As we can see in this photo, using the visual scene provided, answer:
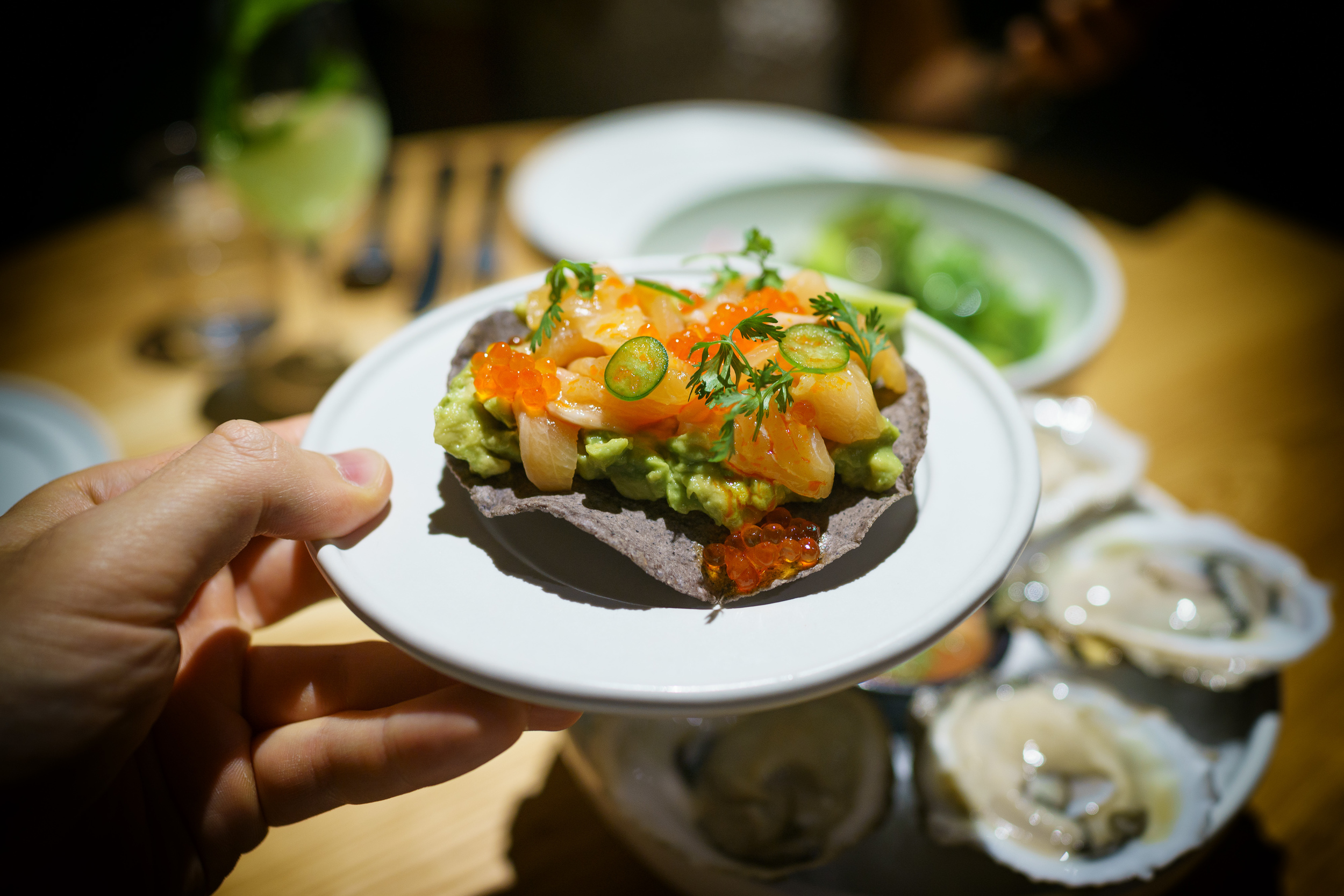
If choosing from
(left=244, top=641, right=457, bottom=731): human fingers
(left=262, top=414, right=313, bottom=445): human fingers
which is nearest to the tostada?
(left=244, top=641, right=457, bottom=731): human fingers

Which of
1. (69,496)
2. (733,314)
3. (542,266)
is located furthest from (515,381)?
(542,266)

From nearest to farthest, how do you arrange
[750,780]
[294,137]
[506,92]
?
[750,780], [294,137], [506,92]

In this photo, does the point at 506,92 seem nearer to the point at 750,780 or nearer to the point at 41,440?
the point at 41,440

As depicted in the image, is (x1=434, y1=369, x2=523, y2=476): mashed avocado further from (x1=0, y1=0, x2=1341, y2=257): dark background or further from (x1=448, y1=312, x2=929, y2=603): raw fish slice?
(x1=0, y1=0, x2=1341, y2=257): dark background

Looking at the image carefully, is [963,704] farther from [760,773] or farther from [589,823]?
[589,823]

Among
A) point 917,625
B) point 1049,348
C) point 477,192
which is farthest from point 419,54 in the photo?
point 917,625

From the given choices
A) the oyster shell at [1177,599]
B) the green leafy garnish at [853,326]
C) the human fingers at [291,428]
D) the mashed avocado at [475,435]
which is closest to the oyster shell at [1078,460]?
the oyster shell at [1177,599]

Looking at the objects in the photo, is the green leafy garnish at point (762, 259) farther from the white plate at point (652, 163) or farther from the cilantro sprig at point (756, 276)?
the white plate at point (652, 163)
